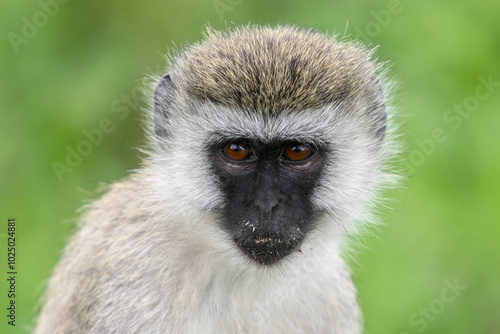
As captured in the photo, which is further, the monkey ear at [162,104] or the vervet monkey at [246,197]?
the monkey ear at [162,104]

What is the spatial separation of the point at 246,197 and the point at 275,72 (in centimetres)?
87

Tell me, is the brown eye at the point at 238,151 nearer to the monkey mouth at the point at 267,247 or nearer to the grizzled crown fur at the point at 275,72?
the grizzled crown fur at the point at 275,72

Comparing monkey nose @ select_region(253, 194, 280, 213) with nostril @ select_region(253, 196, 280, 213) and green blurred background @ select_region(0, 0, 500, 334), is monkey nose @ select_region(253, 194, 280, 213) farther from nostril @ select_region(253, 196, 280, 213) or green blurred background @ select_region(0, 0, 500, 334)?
green blurred background @ select_region(0, 0, 500, 334)

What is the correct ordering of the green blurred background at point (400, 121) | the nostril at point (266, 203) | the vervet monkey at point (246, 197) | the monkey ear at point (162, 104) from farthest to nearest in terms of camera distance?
the green blurred background at point (400, 121)
the monkey ear at point (162, 104)
the vervet monkey at point (246, 197)
the nostril at point (266, 203)

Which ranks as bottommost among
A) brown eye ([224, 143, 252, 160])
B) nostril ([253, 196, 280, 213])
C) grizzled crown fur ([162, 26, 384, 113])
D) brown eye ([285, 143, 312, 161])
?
nostril ([253, 196, 280, 213])

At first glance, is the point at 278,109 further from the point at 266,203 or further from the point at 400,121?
the point at 400,121

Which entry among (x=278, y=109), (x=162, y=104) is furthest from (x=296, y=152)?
(x=162, y=104)

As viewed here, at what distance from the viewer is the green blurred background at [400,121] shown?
20.9 feet

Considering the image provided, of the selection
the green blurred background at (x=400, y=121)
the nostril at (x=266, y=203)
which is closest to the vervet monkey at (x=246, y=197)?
the nostril at (x=266, y=203)

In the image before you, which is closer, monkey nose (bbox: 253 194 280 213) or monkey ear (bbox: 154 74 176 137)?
monkey nose (bbox: 253 194 280 213)

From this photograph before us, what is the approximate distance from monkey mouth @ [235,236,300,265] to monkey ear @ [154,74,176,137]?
1.09 m

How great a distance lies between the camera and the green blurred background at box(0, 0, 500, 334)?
6.36 m

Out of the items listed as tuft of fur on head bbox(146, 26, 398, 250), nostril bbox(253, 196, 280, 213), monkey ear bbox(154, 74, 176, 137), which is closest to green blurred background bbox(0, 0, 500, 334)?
tuft of fur on head bbox(146, 26, 398, 250)

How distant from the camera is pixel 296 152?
4598mm
